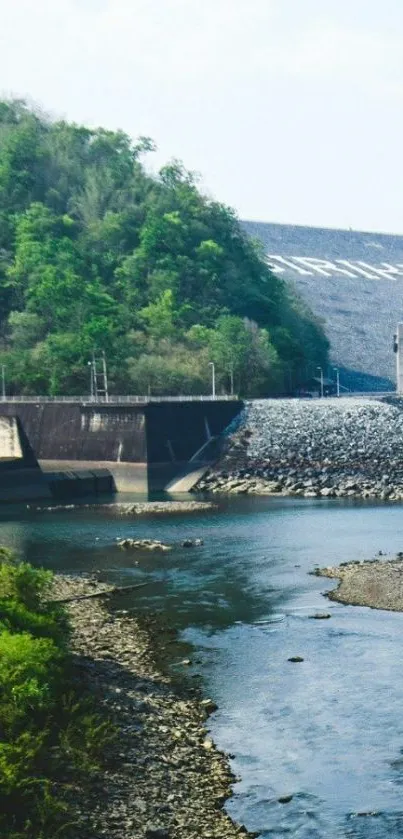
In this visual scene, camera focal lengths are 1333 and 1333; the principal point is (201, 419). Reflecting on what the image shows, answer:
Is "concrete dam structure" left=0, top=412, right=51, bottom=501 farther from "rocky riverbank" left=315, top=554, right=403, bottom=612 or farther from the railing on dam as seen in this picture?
"rocky riverbank" left=315, top=554, right=403, bottom=612

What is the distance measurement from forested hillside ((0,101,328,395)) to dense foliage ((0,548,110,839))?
2891 inches

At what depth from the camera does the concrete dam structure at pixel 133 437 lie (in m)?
92.3

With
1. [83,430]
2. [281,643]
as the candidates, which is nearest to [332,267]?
[83,430]

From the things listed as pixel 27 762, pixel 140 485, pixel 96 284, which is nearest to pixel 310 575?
pixel 27 762

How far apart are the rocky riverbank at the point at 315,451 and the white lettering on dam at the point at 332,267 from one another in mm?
57148

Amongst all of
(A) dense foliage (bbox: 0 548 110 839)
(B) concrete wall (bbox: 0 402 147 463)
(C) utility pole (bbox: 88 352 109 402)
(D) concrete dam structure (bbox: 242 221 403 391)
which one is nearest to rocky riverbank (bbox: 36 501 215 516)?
(B) concrete wall (bbox: 0 402 147 463)

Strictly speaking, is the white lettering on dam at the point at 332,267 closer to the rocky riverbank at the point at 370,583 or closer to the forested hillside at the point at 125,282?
the forested hillside at the point at 125,282

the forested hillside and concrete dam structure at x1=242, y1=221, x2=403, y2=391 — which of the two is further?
concrete dam structure at x1=242, y1=221, x2=403, y2=391

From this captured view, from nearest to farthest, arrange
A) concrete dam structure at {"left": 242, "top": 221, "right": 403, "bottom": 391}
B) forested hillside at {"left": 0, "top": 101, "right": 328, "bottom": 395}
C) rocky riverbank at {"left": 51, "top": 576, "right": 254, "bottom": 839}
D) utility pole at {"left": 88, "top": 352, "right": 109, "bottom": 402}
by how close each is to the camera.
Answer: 1. rocky riverbank at {"left": 51, "top": 576, "right": 254, "bottom": 839}
2. utility pole at {"left": 88, "top": 352, "right": 109, "bottom": 402}
3. forested hillside at {"left": 0, "top": 101, "right": 328, "bottom": 395}
4. concrete dam structure at {"left": 242, "top": 221, "right": 403, "bottom": 391}

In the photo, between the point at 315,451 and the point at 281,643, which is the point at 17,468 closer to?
the point at 315,451

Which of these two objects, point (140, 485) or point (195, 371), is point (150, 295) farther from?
point (140, 485)

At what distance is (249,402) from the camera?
99375 mm

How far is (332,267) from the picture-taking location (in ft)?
536

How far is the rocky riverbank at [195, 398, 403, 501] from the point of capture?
86062 millimetres
